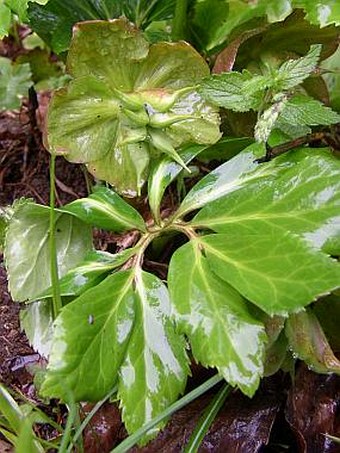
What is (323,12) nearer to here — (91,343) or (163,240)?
(163,240)

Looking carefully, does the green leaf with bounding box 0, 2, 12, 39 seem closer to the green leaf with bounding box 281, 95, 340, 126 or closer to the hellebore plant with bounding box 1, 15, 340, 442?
the hellebore plant with bounding box 1, 15, 340, 442

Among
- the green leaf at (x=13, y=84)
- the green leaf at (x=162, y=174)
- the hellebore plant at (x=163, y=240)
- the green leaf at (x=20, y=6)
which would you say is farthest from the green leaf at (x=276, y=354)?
the green leaf at (x=13, y=84)

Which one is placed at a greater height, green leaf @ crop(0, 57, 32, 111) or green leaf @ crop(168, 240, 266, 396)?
green leaf @ crop(168, 240, 266, 396)

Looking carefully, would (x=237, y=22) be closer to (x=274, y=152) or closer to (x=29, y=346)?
(x=274, y=152)

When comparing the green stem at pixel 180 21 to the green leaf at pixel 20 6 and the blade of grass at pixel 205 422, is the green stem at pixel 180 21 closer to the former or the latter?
the green leaf at pixel 20 6

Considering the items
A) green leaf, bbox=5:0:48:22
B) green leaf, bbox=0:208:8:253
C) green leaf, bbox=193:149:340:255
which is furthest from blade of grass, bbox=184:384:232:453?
green leaf, bbox=5:0:48:22

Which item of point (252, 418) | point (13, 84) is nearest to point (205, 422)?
point (252, 418)
